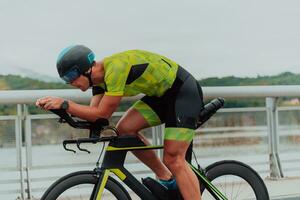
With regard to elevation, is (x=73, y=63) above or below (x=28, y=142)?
below

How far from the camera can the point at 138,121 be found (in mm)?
4652

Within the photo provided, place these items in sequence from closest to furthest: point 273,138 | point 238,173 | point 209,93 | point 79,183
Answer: point 79,183 → point 238,173 → point 209,93 → point 273,138

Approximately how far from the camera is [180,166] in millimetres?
4516

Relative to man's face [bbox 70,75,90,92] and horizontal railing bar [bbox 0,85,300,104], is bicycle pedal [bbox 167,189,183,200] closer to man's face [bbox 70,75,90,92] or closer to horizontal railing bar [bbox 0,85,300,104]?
man's face [bbox 70,75,90,92]

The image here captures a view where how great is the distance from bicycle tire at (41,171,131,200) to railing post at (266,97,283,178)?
3765mm

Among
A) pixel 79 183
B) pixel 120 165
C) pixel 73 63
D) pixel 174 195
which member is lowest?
pixel 174 195

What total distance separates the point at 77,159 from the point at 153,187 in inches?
86.9

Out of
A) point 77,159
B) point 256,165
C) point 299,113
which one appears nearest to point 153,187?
point 77,159

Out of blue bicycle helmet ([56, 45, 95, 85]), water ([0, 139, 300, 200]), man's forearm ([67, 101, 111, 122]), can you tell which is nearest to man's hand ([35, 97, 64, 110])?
man's forearm ([67, 101, 111, 122])

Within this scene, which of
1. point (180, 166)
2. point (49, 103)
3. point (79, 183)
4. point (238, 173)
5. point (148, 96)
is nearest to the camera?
point (49, 103)

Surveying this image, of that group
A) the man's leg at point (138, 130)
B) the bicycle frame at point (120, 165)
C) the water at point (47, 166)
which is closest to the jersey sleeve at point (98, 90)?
the man's leg at point (138, 130)

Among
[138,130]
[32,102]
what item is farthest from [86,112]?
[32,102]

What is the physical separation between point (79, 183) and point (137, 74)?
2.79ft

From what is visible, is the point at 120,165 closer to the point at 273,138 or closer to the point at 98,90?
the point at 98,90
